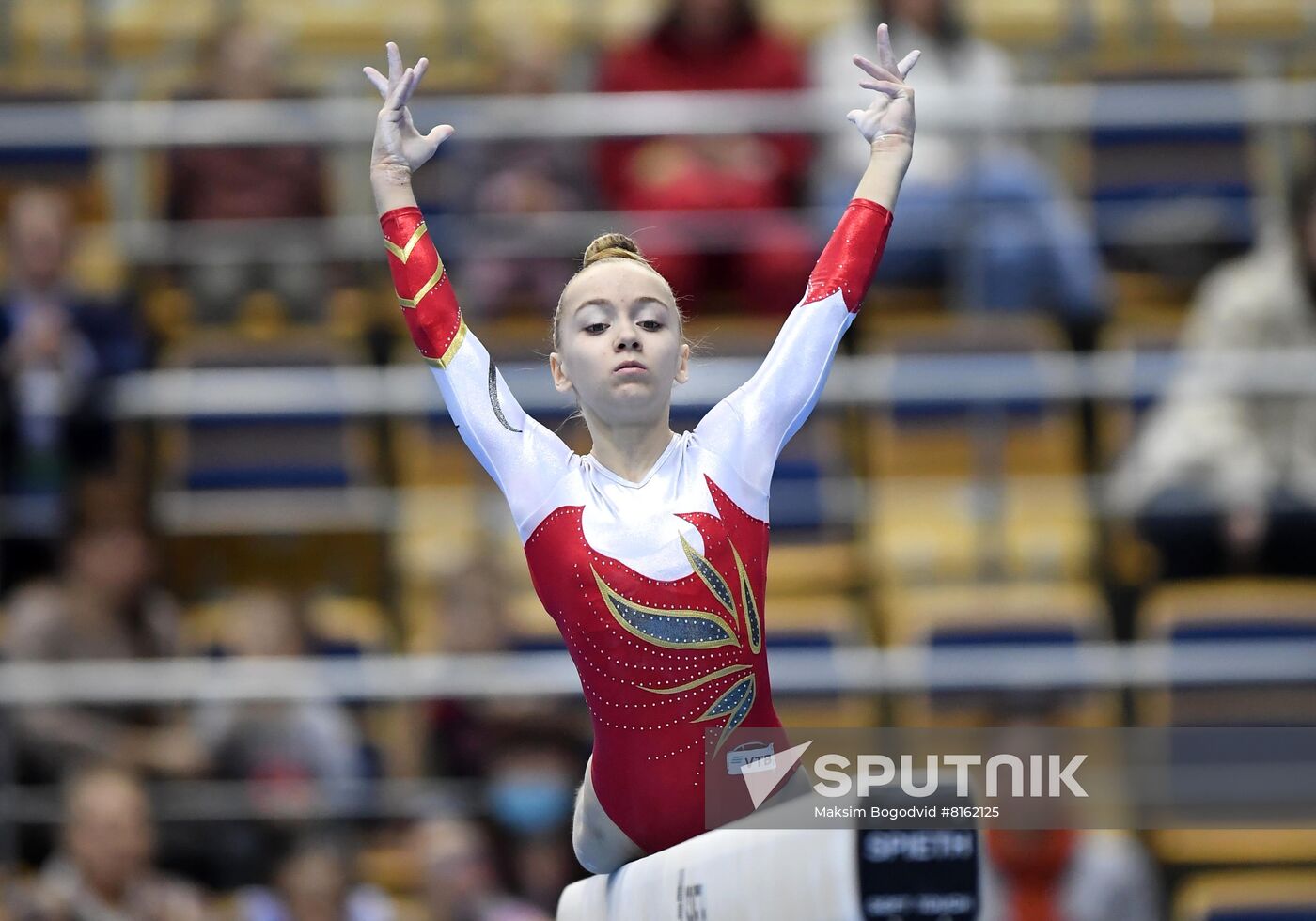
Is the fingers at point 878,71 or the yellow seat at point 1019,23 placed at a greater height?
the yellow seat at point 1019,23

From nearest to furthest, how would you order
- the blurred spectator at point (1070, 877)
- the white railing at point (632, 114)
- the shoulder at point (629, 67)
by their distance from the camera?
the blurred spectator at point (1070, 877), the white railing at point (632, 114), the shoulder at point (629, 67)

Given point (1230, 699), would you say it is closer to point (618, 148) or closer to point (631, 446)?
point (618, 148)

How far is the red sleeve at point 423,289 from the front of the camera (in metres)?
3.22

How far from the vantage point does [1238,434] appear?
6.29 m

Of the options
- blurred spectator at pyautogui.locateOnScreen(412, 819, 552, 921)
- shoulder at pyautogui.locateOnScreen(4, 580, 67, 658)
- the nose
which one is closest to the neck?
the nose

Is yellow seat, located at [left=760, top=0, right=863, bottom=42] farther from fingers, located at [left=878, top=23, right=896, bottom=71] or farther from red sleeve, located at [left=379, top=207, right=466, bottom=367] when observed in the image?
red sleeve, located at [left=379, top=207, right=466, bottom=367]

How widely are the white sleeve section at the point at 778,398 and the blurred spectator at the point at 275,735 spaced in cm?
300

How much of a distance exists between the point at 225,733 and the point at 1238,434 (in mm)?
3224

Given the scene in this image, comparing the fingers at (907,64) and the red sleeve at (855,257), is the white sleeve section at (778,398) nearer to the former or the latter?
the red sleeve at (855,257)

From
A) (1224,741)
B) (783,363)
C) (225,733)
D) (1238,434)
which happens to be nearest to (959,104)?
(1238,434)

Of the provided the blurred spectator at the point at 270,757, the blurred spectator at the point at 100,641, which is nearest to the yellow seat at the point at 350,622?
the blurred spectator at the point at 270,757

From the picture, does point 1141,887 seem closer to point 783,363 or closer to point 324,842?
point 324,842

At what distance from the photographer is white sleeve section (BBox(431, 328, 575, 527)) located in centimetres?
319

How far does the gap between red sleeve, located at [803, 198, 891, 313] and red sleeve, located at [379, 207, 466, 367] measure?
58cm
